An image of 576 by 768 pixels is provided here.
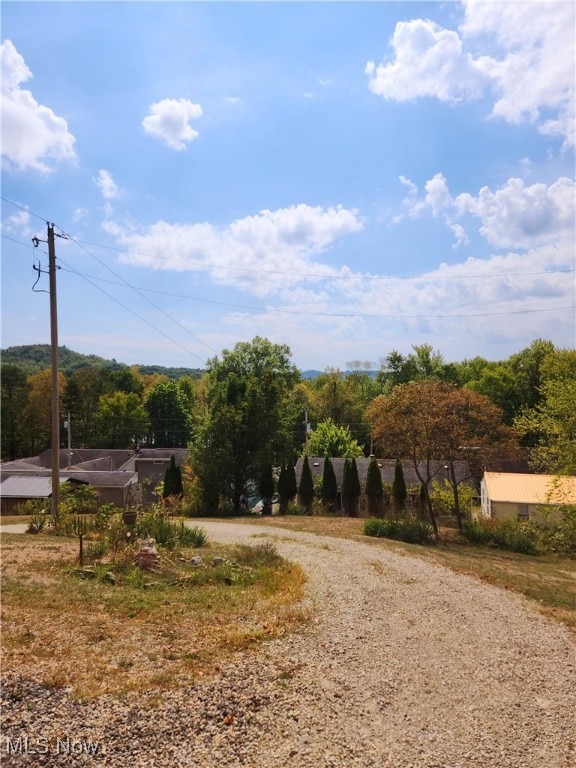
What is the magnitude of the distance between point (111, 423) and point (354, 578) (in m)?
50.2

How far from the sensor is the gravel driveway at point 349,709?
4879mm

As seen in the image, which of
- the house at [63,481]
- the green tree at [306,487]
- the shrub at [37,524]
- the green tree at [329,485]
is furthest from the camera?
the green tree at [306,487]

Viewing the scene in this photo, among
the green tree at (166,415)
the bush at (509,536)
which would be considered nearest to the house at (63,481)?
the bush at (509,536)

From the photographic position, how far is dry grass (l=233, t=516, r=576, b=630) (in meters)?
11.5

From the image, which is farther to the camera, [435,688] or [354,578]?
[354,578]

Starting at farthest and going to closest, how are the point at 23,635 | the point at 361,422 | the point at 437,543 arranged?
the point at 361,422, the point at 437,543, the point at 23,635

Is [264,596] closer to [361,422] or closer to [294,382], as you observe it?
[294,382]

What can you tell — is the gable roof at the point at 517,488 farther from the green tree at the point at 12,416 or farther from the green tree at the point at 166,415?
the green tree at the point at 166,415

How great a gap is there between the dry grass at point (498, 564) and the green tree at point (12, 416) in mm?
37802

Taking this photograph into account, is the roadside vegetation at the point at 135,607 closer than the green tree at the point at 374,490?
Yes

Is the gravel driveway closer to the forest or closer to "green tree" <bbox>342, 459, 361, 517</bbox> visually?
the forest

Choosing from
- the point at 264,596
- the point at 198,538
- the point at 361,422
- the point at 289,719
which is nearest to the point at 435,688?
the point at 289,719

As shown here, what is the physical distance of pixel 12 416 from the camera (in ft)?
166

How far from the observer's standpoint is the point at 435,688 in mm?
6406
